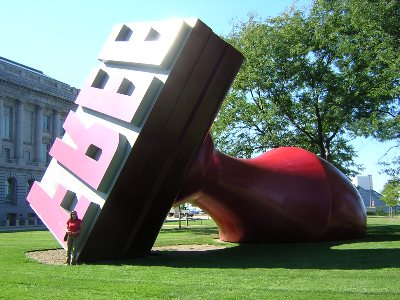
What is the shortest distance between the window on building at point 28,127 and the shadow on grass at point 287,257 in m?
49.1

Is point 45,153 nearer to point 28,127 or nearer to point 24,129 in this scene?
point 28,127

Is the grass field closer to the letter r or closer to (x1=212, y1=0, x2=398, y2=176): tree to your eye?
the letter r

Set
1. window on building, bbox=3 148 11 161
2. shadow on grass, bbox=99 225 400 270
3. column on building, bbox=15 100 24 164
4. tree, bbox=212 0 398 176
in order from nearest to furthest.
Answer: shadow on grass, bbox=99 225 400 270 → tree, bbox=212 0 398 176 → window on building, bbox=3 148 11 161 → column on building, bbox=15 100 24 164

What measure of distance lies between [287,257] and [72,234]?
496 cm

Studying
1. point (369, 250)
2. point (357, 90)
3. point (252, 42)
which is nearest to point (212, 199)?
point (369, 250)

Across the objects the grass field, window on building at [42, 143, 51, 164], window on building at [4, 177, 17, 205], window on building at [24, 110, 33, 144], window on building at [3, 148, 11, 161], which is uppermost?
window on building at [24, 110, 33, 144]

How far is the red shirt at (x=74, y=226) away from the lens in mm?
10570

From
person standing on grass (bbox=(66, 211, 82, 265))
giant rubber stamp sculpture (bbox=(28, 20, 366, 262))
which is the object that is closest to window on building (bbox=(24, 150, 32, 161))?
giant rubber stamp sculpture (bbox=(28, 20, 366, 262))

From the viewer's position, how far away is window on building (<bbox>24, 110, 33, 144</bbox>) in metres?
58.8

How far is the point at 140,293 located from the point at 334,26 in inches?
795

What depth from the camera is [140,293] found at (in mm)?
6965

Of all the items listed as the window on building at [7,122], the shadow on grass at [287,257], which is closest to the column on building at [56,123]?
the window on building at [7,122]

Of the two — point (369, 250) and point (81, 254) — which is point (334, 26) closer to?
point (369, 250)

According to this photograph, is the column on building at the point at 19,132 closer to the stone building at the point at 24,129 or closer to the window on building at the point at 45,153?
the stone building at the point at 24,129
